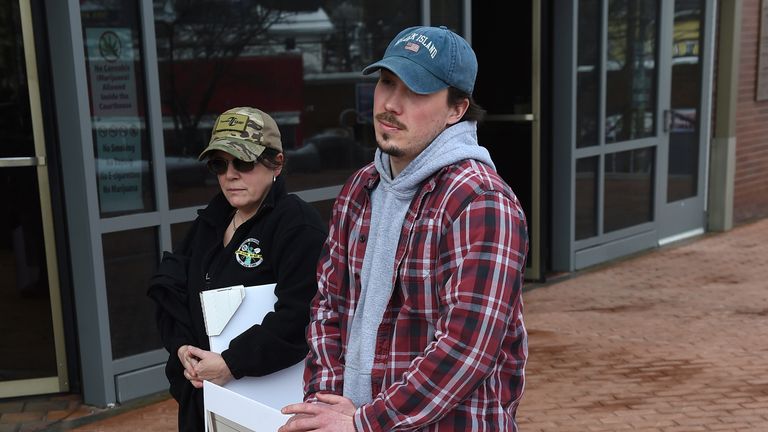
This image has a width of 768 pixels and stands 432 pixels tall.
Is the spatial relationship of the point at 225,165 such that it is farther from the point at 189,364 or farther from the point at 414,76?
the point at 414,76

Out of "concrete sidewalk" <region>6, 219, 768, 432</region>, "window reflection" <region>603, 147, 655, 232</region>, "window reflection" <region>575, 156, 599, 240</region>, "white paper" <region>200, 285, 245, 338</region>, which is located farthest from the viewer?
"window reflection" <region>603, 147, 655, 232</region>

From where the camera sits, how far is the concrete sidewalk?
4703 millimetres

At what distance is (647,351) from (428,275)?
4.52 m

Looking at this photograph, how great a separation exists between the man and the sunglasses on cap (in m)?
0.69

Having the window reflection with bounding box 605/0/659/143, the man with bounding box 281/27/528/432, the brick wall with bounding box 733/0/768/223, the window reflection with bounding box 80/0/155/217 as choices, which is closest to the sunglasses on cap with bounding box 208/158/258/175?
the man with bounding box 281/27/528/432

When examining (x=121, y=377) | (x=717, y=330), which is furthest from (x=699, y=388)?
(x=121, y=377)

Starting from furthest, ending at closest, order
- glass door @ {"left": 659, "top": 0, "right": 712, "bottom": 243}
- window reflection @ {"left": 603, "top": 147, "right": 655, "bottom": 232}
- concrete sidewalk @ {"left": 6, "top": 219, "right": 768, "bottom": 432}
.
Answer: glass door @ {"left": 659, "top": 0, "right": 712, "bottom": 243}, window reflection @ {"left": 603, "top": 147, "right": 655, "bottom": 232}, concrete sidewalk @ {"left": 6, "top": 219, "right": 768, "bottom": 432}

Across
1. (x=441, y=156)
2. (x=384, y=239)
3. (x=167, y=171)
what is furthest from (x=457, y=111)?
(x=167, y=171)

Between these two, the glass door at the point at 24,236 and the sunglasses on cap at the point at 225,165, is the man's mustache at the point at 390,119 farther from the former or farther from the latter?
the glass door at the point at 24,236

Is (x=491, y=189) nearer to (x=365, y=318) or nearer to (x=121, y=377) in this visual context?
(x=365, y=318)

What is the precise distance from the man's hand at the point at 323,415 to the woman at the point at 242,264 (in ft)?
1.75

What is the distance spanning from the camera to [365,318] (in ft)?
6.42

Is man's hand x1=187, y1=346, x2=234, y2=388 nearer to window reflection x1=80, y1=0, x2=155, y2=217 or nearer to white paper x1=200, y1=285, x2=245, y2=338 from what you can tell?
white paper x1=200, y1=285, x2=245, y2=338

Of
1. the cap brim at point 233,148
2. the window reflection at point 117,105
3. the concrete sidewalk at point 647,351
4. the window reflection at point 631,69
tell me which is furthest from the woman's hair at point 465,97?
the window reflection at point 631,69
